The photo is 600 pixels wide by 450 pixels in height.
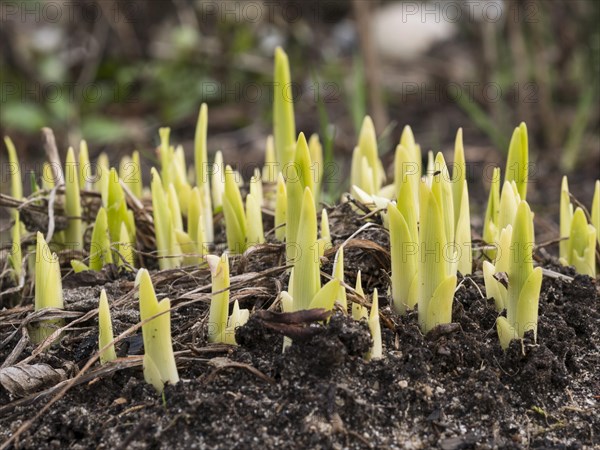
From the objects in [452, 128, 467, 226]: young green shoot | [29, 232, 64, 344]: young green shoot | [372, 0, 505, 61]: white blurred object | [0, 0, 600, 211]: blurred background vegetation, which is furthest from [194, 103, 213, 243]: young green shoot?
[372, 0, 505, 61]: white blurred object

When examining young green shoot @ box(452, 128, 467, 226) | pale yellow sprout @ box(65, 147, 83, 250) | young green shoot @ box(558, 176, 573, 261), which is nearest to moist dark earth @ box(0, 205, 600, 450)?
young green shoot @ box(452, 128, 467, 226)

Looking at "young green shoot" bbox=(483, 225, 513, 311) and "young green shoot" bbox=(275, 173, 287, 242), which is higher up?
"young green shoot" bbox=(275, 173, 287, 242)

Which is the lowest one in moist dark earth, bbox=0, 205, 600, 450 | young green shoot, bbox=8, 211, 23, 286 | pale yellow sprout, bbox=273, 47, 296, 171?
moist dark earth, bbox=0, 205, 600, 450

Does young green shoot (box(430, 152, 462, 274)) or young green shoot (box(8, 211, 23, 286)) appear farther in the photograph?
young green shoot (box(8, 211, 23, 286))

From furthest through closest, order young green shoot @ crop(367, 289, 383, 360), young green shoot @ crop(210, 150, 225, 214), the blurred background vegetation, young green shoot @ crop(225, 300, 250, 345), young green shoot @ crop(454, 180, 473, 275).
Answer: the blurred background vegetation → young green shoot @ crop(210, 150, 225, 214) → young green shoot @ crop(454, 180, 473, 275) → young green shoot @ crop(225, 300, 250, 345) → young green shoot @ crop(367, 289, 383, 360)

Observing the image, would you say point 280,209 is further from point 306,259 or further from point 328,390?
point 328,390


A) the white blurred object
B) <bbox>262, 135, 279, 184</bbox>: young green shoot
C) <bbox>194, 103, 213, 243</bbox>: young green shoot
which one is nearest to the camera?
<bbox>194, 103, 213, 243</bbox>: young green shoot

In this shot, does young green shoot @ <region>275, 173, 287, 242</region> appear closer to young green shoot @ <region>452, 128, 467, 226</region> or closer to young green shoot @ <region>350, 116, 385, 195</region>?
young green shoot @ <region>350, 116, 385, 195</region>
